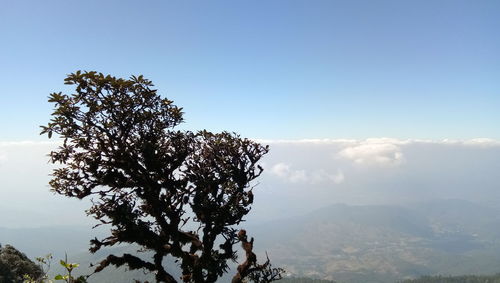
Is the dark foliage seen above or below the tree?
below

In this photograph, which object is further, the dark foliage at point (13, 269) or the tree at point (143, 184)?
the dark foliage at point (13, 269)

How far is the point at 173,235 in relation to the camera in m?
14.7

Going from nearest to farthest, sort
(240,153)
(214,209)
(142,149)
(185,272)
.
Result: (142,149), (185,272), (214,209), (240,153)

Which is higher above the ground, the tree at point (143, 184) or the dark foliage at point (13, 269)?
the tree at point (143, 184)

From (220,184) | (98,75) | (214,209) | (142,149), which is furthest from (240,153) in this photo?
(98,75)

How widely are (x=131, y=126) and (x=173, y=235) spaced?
509cm

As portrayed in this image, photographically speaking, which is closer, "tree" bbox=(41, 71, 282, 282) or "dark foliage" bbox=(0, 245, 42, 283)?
"tree" bbox=(41, 71, 282, 282)

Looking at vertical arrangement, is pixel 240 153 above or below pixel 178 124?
below

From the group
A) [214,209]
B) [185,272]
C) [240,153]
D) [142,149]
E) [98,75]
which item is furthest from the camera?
[240,153]

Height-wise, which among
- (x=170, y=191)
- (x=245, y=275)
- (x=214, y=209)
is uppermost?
(x=170, y=191)

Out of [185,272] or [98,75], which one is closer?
[98,75]

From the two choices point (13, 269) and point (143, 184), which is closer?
point (143, 184)

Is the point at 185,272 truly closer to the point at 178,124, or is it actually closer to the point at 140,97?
the point at 178,124

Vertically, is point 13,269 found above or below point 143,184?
below
